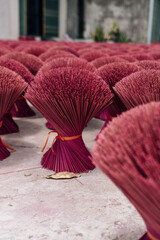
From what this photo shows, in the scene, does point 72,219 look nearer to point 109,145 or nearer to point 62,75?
point 109,145

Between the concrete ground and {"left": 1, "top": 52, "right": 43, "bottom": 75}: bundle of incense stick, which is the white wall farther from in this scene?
the concrete ground

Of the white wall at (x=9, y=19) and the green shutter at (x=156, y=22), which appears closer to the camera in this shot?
the white wall at (x=9, y=19)

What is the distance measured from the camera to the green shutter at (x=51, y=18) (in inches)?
415

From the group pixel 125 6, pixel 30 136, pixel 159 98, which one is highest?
pixel 125 6

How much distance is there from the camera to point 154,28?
1098 centimetres

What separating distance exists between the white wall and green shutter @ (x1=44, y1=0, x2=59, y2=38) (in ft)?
6.83

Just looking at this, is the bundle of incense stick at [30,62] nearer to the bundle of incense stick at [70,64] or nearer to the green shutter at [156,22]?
the bundle of incense stick at [70,64]

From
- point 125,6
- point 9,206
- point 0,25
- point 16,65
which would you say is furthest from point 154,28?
point 9,206

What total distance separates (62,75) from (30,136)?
49 cm

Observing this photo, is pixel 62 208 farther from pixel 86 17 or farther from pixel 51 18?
pixel 86 17

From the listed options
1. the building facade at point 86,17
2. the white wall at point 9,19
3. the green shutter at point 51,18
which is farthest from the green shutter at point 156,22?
the white wall at point 9,19

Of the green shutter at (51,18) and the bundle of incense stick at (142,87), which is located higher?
the green shutter at (51,18)

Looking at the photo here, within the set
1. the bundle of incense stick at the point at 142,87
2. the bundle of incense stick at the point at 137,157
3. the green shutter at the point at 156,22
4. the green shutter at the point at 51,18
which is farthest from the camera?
the green shutter at the point at 156,22

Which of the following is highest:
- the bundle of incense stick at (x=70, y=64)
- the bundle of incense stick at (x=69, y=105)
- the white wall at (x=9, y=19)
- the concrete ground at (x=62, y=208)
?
the white wall at (x=9, y=19)
